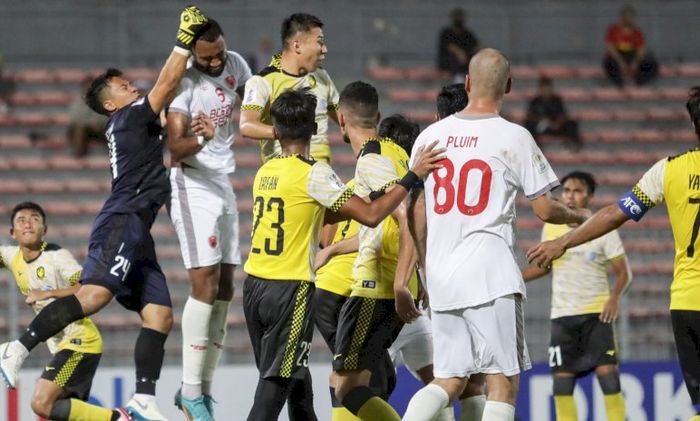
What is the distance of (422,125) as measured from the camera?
17.3m

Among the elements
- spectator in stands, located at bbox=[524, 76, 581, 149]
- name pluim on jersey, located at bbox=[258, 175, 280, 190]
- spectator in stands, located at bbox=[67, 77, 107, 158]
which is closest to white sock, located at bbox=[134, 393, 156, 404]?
name pluim on jersey, located at bbox=[258, 175, 280, 190]

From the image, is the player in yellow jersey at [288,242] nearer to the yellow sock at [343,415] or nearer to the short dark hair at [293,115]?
the short dark hair at [293,115]

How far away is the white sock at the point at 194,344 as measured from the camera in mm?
8180

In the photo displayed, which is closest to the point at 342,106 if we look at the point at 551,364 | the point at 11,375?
the point at 11,375

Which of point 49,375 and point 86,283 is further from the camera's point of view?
point 49,375

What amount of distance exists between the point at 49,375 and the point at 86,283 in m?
1.54

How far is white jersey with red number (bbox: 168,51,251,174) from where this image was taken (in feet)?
27.0

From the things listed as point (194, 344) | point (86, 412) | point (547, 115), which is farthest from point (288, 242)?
point (547, 115)

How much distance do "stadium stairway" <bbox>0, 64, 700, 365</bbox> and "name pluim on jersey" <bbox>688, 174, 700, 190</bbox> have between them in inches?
258

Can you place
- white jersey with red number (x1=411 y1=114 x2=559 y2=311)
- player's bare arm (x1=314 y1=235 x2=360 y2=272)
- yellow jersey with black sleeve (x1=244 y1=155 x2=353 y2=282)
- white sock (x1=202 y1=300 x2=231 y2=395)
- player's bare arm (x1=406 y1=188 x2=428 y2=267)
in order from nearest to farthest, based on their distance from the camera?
white jersey with red number (x1=411 y1=114 x2=559 y2=311) < yellow jersey with black sleeve (x1=244 y1=155 x2=353 y2=282) < player's bare arm (x1=406 y1=188 x2=428 y2=267) < player's bare arm (x1=314 y1=235 x2=360 y2=272) < white sock (x1=202 y1=300 x2=231 y2=395)

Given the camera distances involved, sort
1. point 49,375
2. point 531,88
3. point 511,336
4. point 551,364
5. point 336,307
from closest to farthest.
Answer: point 511,336, point 336,307, point 49,375, point 551,364, point 531,88

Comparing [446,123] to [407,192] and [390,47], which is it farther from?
[390,47]

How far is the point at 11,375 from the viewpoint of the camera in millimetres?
7449

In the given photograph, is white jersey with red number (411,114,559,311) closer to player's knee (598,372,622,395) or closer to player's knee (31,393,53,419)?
player's knee (31,393,53,419)
